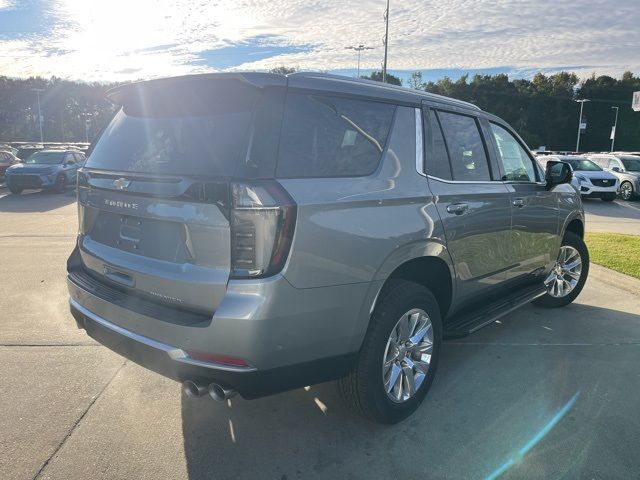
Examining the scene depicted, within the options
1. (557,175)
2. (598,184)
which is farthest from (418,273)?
(598,184)

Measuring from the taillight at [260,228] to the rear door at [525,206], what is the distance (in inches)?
94.2

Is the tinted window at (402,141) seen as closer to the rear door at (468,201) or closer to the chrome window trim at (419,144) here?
the chrome window trim at (419,144)

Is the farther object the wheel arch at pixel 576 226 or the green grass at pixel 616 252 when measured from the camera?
the green grass at pixel 616 252

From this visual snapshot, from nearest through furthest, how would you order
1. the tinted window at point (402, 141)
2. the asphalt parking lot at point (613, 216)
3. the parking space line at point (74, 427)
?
the parking space line at point (74, 427), the tinted window at point (402, 141), the asphalt parking lot at point (613, 216)

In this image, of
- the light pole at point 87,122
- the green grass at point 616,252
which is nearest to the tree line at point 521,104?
the light pole at point 87,122

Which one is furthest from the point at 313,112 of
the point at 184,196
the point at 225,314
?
the point at 225,314

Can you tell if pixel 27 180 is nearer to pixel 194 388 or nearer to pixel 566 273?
pixel 566 273

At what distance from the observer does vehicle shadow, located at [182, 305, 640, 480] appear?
105 inches

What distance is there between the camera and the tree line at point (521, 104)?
68.4 metres

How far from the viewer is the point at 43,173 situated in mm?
17172

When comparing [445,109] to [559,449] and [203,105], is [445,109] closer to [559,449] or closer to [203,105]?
[203,105]

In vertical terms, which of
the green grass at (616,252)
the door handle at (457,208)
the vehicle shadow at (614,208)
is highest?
the door handle at (457,208)

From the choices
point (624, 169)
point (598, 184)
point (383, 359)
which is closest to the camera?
point (383, 359)

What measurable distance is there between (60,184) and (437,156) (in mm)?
17723
